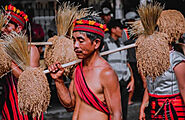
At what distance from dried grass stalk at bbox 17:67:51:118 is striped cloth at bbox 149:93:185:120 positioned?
138 centimetres

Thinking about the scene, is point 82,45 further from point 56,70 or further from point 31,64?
point 31,64

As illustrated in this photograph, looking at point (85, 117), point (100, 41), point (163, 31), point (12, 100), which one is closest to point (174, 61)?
point (163, 31)

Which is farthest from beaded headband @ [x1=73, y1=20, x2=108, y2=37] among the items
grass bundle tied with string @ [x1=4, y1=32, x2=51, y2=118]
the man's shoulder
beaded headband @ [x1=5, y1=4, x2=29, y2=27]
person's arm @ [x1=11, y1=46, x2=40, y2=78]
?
beaded headband @ [x1=5, y1=4, x2=29, y2=27]

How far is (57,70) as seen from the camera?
3.43 meters

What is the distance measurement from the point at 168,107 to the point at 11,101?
1.87 meters

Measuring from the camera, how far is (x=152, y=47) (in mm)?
3455

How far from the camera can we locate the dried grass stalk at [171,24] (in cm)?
375

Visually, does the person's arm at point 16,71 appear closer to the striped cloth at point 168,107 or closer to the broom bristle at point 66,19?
the broom bristle at point 66,19

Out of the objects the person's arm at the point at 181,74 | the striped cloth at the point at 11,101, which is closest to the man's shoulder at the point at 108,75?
the person's arm at the point at 181,74

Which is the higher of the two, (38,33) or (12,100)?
(38,33)

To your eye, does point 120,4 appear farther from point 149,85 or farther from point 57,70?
point 57,70

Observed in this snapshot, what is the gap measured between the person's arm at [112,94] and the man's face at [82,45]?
28 centimetres

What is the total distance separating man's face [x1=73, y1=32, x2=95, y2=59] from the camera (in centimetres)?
337

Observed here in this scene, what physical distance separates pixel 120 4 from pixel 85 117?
561cm
